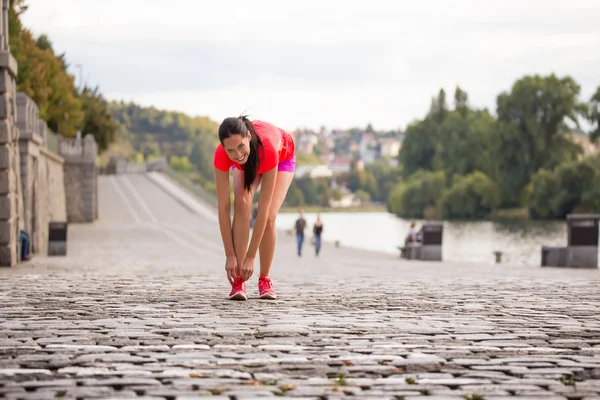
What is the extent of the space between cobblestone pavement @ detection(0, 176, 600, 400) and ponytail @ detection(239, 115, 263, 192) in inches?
38.8

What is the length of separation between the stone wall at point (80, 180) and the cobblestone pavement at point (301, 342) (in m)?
43.6

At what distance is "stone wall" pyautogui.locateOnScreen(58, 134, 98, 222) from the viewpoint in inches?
2084

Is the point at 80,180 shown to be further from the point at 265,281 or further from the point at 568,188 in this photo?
the point at 265,281

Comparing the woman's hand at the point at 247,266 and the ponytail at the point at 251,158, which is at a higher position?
the ponytail at the point at 251,158

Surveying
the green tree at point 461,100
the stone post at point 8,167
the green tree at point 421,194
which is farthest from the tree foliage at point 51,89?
the green tree at point 461,100

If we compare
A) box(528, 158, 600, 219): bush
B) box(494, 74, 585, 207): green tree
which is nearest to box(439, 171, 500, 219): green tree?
box(494, 74, 585, 207): green tree

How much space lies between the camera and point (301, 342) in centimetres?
596

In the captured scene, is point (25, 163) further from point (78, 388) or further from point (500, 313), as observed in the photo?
point (78, 388)

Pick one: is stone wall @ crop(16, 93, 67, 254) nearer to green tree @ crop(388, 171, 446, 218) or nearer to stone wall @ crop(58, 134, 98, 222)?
stone wall @ crop(58, 134, 98, 222)

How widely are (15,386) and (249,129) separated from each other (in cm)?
341

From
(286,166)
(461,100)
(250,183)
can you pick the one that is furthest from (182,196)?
(250,183)

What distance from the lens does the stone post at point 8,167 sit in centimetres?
1541

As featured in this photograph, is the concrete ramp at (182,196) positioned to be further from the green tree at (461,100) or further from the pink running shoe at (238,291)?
the pink running shoe at (238,291)

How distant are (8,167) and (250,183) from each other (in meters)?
8.74
